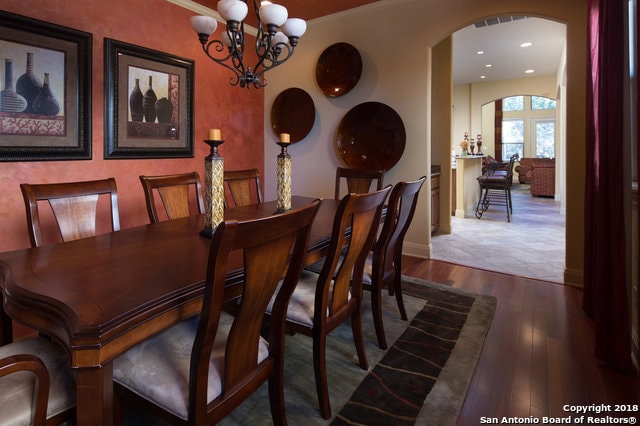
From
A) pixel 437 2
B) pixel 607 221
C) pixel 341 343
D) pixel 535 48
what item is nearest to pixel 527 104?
pixel 535 48

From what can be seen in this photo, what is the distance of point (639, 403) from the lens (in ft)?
5.14

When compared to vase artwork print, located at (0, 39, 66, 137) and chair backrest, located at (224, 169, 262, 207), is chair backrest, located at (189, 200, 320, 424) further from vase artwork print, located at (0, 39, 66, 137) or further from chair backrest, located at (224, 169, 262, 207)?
vase artwork print, located at (0, 39, 66, 137)

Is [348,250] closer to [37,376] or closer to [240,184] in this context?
[37,376]

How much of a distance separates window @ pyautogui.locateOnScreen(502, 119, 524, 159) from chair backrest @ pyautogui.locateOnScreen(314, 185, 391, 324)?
1317 centimetres

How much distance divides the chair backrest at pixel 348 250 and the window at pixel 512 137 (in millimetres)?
13166

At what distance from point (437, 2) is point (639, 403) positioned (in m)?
3.44

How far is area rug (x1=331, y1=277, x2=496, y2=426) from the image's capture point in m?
1.53

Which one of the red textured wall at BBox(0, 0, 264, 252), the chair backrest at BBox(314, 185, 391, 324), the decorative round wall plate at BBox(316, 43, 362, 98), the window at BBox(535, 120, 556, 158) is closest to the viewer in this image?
the chair backrest at BBox(314, 185, 391, 324)

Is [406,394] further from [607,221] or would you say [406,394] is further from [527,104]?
[527,104]

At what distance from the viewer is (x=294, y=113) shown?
14.5 ft

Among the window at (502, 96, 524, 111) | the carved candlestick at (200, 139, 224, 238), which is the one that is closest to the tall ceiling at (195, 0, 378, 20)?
the carved candlestick at (200, 139, 224, 238)

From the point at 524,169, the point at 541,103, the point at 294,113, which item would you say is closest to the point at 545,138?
the point at 541,103

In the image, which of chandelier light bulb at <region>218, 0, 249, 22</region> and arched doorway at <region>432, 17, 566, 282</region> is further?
arched doorway at <region>432, 17, 566, 282</region>

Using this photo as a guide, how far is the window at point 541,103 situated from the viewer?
39.5 ft
